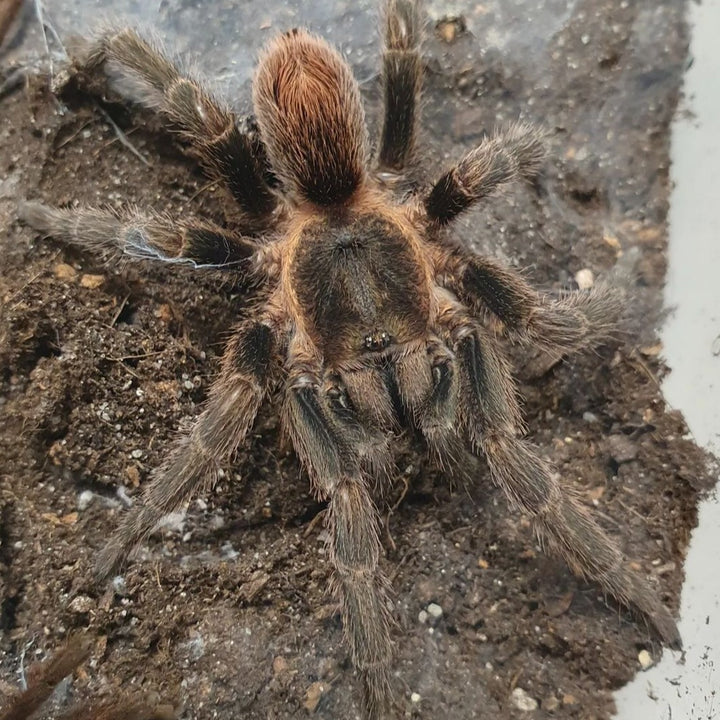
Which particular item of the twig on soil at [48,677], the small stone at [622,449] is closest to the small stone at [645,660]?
the small stone at [622,449]

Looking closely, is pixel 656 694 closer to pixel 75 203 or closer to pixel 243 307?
pixel 243 307

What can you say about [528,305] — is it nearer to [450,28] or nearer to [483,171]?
Answer: [483,171]

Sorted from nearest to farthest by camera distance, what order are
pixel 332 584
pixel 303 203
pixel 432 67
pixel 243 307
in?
pixel 332 584
pixel 303 203
pixel 243 307
pixel 432 67

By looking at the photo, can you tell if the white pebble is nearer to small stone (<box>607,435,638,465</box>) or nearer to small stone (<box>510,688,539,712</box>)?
small stone (<box>510,688,539,712</box>)

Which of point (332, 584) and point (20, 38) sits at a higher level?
point (20, 38)

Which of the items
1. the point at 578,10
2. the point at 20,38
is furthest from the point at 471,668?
the point at 20,38

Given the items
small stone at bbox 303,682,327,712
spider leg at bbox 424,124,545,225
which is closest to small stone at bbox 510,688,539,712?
small stone at bbox 303,682,327,712

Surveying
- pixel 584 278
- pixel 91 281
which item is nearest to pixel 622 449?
pixel 584 278
